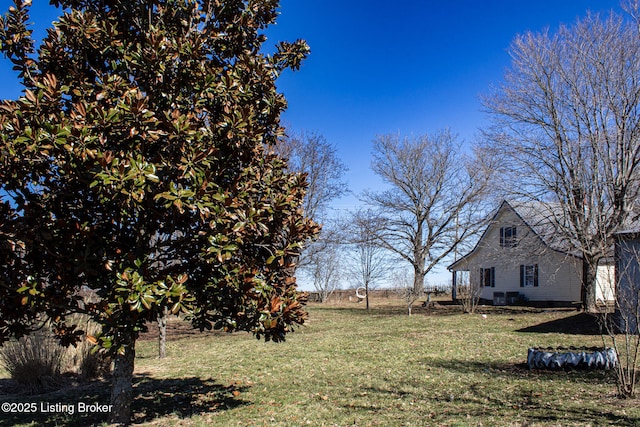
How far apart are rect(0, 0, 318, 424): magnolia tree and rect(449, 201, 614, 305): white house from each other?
16.6 m

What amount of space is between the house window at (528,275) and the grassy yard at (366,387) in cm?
1211

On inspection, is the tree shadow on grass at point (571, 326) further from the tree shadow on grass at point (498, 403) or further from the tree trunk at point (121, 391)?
the tree trunk at point (121, 391)

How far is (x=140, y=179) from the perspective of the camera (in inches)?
159

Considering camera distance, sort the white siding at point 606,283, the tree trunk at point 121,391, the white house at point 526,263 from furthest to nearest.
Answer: the white house at point 526,263
the white siding at point 606,283
the tree trunk at point 121,391

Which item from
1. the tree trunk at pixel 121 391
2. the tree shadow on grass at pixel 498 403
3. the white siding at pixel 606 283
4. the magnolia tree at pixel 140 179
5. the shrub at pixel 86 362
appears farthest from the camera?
the shrub at pixel 86 362

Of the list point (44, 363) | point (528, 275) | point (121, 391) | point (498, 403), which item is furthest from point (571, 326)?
point (44, 363)

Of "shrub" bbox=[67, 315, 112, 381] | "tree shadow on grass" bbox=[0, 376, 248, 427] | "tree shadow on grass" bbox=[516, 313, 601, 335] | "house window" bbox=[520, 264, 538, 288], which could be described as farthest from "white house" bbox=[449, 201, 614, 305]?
"shrub" bbox=[67, 315, 112, 381]

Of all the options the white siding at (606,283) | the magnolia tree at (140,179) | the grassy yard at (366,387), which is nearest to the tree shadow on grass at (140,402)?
the grassy yard at (366,387)

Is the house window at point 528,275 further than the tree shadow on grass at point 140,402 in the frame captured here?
Yes

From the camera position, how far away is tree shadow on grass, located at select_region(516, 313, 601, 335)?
13975 mm

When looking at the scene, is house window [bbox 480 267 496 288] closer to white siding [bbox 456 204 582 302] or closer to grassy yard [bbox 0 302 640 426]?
white siding [bbox 456 204 582 302]

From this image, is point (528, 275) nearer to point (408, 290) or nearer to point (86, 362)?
point (408, 290)

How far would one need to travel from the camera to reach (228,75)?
215 inches

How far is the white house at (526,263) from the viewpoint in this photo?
65.6 feet
